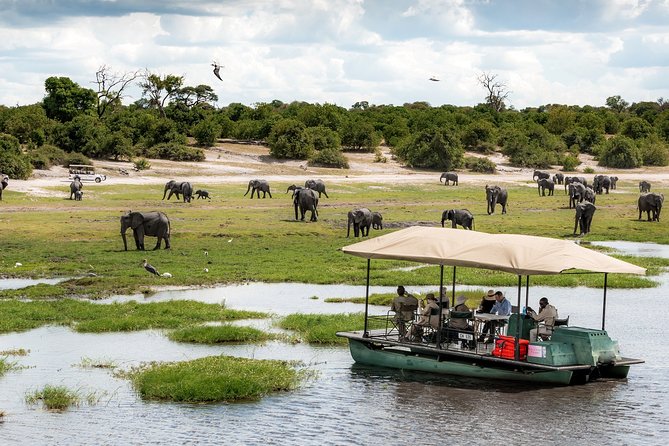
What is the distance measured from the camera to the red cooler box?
21172mm

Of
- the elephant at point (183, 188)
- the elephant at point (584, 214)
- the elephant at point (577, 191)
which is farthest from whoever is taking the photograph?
the elephant at point (183, 188)

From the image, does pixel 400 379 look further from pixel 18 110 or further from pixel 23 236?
pixel 18 110

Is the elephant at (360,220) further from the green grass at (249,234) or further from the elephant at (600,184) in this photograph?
the elephant at (600,184)

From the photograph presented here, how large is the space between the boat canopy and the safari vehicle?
47.4m

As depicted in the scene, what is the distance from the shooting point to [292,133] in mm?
90875

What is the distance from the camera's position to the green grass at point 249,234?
35.4m

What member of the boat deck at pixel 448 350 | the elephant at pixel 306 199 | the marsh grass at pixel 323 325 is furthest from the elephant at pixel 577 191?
the boat deck at pixel 448 350

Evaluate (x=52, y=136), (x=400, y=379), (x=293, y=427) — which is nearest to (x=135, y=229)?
(x=400, y=379)

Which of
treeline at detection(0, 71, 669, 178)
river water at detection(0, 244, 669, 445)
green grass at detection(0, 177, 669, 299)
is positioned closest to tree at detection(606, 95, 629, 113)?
treeline at detection(0, 71, 669, 178)

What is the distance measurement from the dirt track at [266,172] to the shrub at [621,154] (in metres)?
0.97

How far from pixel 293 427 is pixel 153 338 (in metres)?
8.04

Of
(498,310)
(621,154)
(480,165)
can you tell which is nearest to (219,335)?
(498,310)

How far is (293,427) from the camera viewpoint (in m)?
18.4

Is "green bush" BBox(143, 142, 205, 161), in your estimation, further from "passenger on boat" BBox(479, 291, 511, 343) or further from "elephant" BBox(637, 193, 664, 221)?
"passenger on boat" BBox(479, 291, 511, 343)
